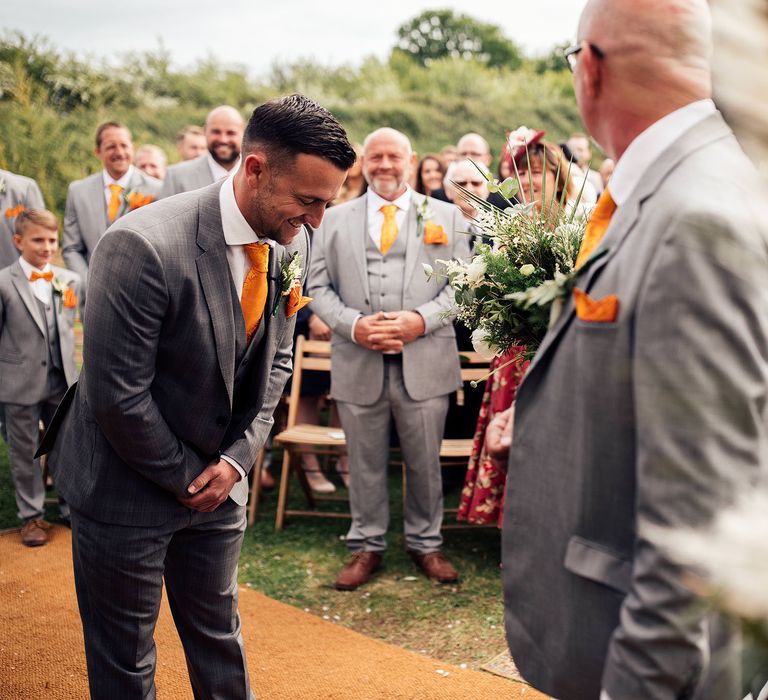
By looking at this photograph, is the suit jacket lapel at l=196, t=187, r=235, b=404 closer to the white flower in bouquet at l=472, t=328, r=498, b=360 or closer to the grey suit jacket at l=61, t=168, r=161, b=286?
the white flower in bouquet at l=472, t=328, r=498, b=360

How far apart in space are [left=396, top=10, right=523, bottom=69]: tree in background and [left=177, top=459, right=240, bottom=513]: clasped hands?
63.8 metres

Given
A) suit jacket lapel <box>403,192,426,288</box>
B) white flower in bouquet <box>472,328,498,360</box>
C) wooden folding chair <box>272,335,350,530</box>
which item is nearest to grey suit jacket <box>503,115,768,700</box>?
white flower in bouquet <box>472,328,498,360</box>

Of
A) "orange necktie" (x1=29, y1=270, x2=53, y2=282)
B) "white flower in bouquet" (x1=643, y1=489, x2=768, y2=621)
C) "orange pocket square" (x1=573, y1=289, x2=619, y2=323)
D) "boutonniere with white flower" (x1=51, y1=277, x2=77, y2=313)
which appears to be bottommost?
"boutonniere with white flower" (x1=51, y1=277, x2=77, y2=313)

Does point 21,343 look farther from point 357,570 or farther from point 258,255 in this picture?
point 258,255

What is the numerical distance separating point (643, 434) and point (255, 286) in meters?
1.59

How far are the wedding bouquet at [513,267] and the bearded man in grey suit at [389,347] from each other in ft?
8.28

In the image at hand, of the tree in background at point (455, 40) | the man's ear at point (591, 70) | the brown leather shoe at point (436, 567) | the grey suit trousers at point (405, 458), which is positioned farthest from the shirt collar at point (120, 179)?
the tree in background at point (455, 40)

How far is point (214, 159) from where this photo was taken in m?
6.37

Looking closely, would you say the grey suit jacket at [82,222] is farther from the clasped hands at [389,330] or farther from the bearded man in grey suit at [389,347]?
the clasped hands at [389,330]

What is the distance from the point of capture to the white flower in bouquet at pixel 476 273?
7.69 feet

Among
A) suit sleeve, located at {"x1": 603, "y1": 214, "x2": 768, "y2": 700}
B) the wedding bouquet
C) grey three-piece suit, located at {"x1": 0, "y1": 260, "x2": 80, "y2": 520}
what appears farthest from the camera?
grey three-piece suit, located at {"x1": 0, "y1": 260, "x2": 80, "y2": 520}

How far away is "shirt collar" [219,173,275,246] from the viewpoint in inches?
99.3

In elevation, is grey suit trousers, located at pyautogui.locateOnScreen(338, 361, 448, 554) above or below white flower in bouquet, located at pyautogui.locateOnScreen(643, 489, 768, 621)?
below

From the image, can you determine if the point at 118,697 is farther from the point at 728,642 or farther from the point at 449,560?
the point at 449,560
